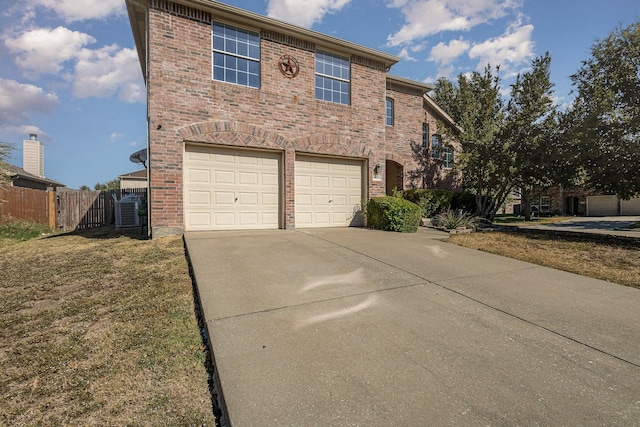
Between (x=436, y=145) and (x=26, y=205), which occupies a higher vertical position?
→ (x=436, y=145)

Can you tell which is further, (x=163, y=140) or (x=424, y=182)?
(x=424, y=182)

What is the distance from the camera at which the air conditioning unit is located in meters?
10.7

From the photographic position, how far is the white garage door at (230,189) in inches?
308

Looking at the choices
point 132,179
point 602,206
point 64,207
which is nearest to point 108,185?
point 132,179

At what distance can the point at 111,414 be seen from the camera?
69.4 inches

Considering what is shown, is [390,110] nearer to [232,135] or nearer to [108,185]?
[232,135]

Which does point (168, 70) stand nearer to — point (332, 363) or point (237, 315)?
point (237, 315)

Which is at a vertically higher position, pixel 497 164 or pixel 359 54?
pixel 359 54

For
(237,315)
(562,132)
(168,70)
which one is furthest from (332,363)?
(562,132)

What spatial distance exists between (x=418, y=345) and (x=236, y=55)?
858cm

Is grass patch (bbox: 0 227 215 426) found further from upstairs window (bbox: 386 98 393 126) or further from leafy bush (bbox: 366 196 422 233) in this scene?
upstairs window (bbox: 386 98 393 126)

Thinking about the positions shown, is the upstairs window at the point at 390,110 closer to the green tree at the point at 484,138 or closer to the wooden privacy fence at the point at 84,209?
the green tree at the point at 484,138

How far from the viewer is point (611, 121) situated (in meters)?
7.84

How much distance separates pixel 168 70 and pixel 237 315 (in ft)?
23.1
